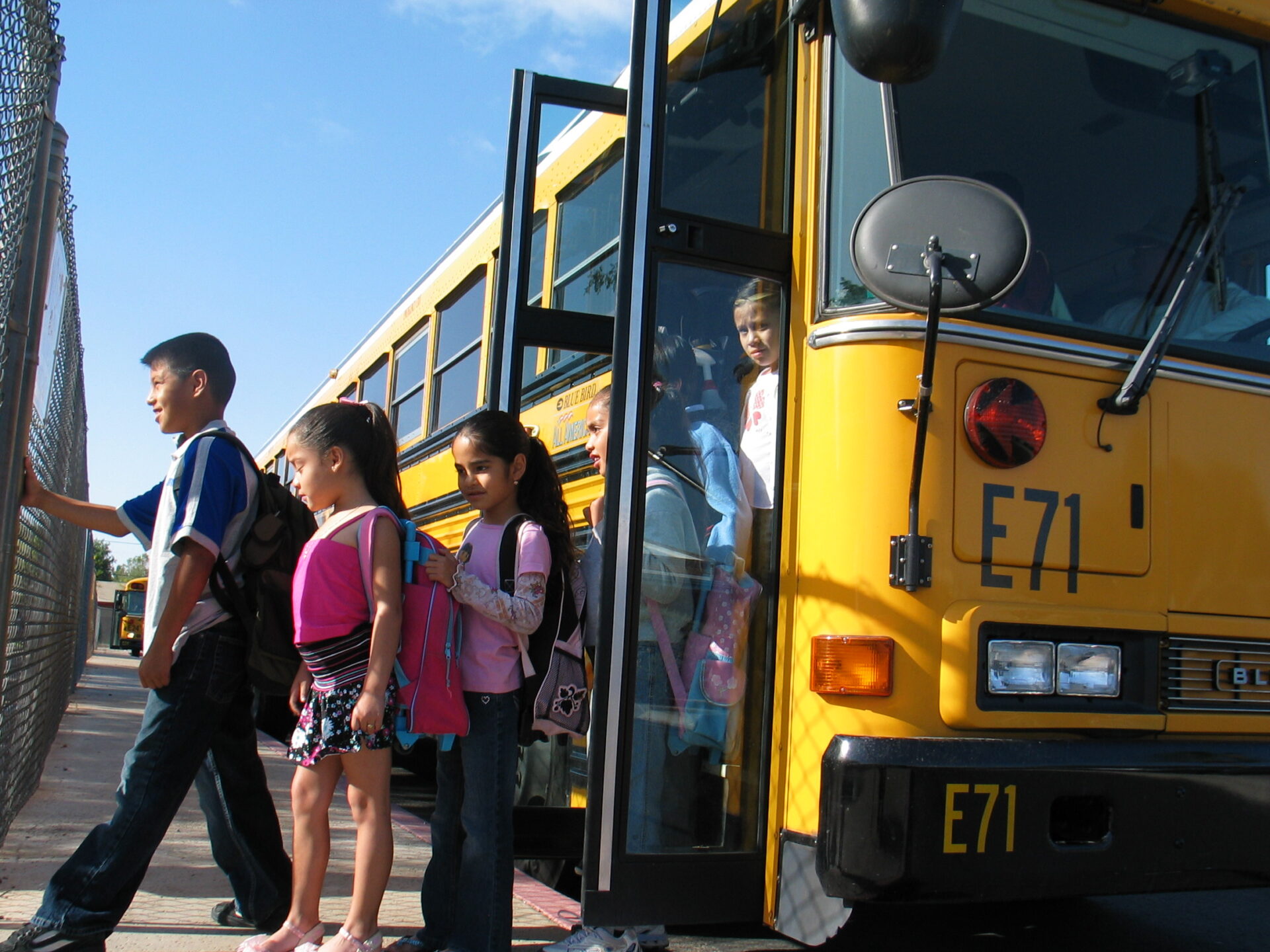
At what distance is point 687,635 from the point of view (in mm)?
2885

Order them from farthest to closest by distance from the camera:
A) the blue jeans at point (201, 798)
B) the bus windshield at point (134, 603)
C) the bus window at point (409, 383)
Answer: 1. the bus windshield at point (134, 603)
2. the bus window at point (409, 383)
3. the blue jeans at point (201, 798)

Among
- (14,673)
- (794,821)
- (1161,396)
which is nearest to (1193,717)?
(1161,396)

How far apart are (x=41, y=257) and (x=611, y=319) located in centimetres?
169

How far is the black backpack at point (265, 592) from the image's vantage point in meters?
2.90

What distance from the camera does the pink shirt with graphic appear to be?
2873mm

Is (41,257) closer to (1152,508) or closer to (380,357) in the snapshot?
(1152,508)

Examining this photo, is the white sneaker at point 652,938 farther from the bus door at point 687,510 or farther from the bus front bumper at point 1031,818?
the bus front bumper at point 1031,818

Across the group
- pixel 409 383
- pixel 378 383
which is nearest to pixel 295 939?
pixel 409 383

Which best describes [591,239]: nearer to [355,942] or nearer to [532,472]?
[532,472]

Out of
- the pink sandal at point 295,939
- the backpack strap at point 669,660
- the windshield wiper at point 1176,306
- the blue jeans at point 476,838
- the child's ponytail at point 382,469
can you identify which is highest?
the windshield wiper at point 1176,306

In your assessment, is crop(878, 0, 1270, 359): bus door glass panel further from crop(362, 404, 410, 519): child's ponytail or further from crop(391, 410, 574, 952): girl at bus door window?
crop(362, 404, 410, 519): child's ponytail

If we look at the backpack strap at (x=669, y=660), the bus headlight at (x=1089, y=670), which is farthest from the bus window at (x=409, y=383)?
the bus headlight at (x=1089, y=670)

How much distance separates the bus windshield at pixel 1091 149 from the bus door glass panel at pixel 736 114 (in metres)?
0.20

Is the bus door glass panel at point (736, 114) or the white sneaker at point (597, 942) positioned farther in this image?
the bus door glass panel at point (736, 114)
